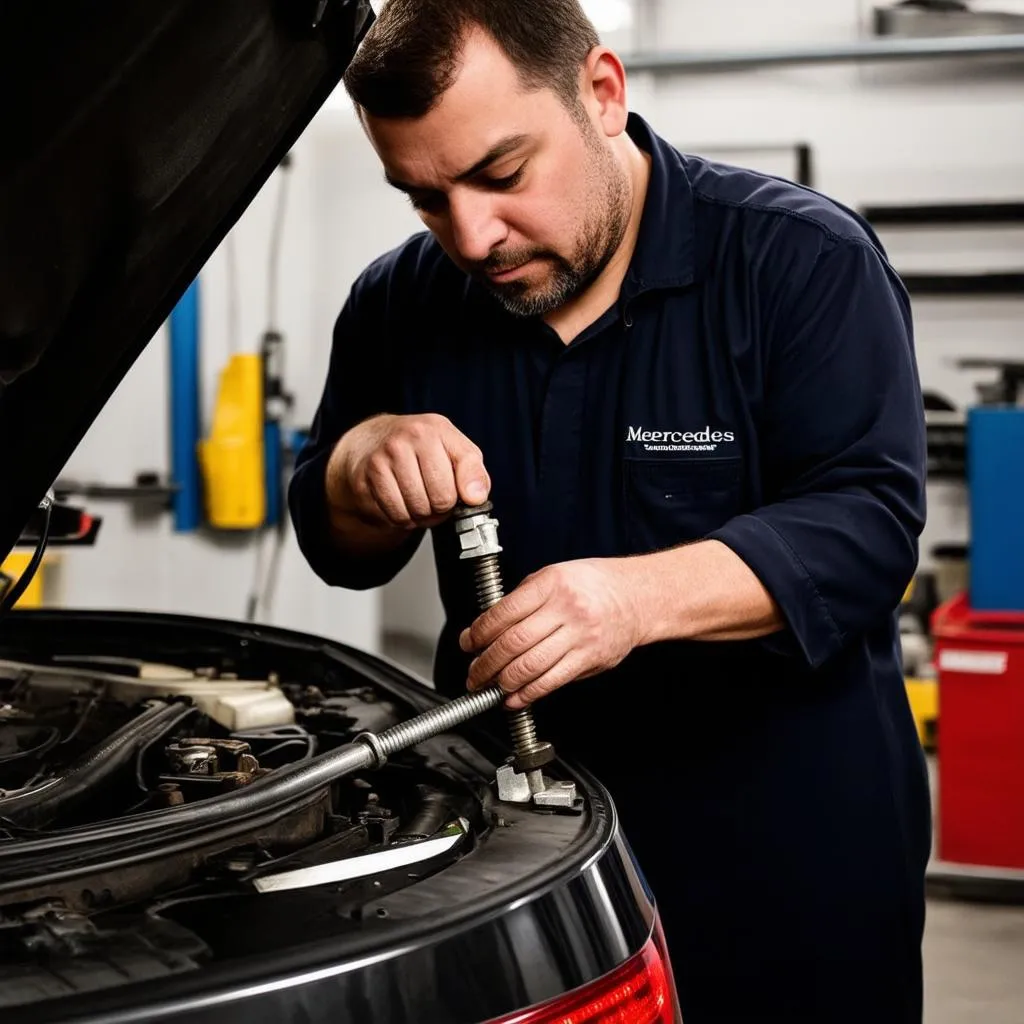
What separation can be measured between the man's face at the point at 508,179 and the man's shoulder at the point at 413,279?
0.63 ft

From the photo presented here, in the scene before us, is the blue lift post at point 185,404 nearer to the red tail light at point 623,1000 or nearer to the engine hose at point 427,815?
the engine hose at point 427,815

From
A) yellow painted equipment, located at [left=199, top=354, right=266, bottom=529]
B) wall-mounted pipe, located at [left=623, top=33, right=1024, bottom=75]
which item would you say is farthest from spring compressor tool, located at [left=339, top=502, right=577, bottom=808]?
wall-mounted pipe, located at [left=623, top=33, right=1024, bottom=75]

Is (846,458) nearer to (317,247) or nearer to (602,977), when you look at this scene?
(602,977)

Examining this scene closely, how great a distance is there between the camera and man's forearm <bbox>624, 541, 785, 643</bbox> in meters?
1.17

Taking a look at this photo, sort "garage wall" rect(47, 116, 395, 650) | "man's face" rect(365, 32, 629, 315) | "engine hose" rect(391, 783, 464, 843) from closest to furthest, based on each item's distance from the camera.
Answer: "engine hose" rect(391, 783, 464, 843), "man's face" rect(365, 32, 629, 315), "garage wall" rect(47, 116, 395, 650)

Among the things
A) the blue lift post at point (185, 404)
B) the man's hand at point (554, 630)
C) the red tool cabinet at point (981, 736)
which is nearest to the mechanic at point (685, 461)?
the man's hand at point (554, 630)

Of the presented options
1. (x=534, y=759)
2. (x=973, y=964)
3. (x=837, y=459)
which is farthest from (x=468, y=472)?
(x=973, y=964)

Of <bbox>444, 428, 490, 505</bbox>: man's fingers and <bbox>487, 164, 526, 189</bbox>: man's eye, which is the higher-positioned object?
<bbox>487, 164, 526, 189</bbox>: man's eye

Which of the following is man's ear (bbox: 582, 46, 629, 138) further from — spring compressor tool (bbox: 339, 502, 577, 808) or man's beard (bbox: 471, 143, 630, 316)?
spring compressor tool (bbox: 339, 502, 577, 808)

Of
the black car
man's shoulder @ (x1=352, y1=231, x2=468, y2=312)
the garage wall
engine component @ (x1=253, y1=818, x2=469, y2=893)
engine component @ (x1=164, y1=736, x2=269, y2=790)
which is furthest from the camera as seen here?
the garage wall

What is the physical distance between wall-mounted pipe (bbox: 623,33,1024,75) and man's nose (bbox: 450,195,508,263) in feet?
10.3

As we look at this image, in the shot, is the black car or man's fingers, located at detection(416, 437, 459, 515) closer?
the black car

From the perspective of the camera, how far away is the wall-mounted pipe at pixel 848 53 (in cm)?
416

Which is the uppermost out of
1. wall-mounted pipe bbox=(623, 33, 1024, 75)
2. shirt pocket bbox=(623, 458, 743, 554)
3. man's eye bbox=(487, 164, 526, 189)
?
wall-mounted pipe bbox=(623, 33, 1024, 75)
